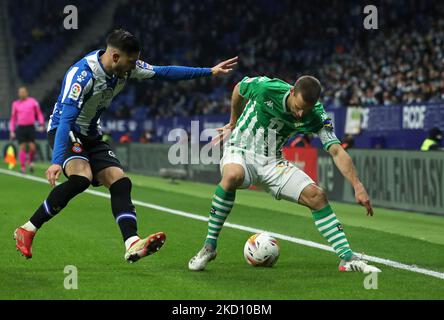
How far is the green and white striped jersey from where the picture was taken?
332 inches

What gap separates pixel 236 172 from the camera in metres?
8.41

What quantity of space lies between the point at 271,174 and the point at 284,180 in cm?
15

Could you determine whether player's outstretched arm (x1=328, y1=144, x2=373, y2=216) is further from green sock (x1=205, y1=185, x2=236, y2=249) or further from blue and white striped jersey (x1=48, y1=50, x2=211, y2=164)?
blue and white striped jersey (x1=48, y1=50, x2=211, y2=164)

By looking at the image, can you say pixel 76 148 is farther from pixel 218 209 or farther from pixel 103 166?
pixel 218 209

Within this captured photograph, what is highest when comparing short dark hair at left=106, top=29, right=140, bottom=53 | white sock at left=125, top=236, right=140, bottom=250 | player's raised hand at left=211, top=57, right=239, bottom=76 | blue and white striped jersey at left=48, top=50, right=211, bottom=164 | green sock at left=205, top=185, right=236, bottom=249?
short dark hair at left=106, top=29, right=140, bottom=53

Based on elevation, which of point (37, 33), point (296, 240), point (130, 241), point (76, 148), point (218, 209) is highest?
point (37, 33)

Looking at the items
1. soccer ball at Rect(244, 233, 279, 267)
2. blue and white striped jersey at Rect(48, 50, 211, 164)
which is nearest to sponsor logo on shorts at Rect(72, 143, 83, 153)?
blue and white striped jersey at Rect(48, 50, 211, 164)

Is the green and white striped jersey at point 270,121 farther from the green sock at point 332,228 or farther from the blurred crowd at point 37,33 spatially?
the blurred crowd at point 37,33

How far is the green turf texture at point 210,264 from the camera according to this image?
→ 7.28 metres

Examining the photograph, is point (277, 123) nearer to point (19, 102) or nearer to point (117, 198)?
point (117, 198)

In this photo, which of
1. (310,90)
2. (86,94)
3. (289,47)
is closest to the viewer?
(310,90)

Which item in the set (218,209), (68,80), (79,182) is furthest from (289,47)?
(68,80)

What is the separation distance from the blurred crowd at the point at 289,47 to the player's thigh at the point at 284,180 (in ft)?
46.7

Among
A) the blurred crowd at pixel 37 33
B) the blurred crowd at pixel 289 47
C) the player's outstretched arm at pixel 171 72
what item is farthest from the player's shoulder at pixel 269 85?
the blurred crowd at pixel 37 33
